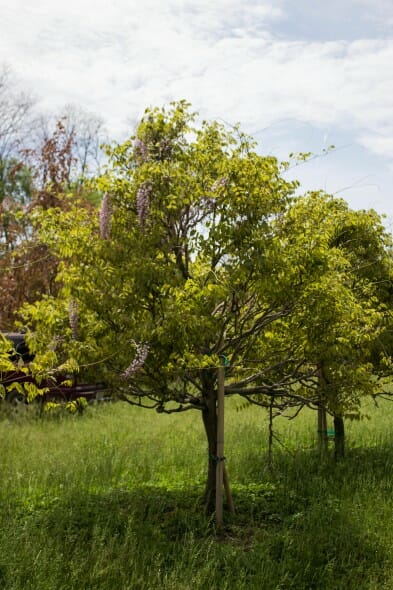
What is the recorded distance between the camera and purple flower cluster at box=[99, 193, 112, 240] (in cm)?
583

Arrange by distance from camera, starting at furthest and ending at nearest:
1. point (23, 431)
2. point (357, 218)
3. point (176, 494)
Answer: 1. point (23, 431)
2. point (357, 218)
3. point (176, 494)

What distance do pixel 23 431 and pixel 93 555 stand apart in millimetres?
6347

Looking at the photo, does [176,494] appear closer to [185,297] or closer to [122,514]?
[122,514]

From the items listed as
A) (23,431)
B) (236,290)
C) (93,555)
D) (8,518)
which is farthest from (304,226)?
(23,431)

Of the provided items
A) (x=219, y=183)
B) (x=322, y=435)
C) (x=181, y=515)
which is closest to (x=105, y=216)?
(x=219, y=183)

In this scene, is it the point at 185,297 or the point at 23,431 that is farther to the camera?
the point at 23,431

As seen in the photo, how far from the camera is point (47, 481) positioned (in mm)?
8070

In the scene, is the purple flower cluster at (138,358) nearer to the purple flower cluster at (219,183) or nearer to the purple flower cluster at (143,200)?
the purple flower cluster at (143,200)

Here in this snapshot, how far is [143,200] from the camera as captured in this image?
5.71 metres

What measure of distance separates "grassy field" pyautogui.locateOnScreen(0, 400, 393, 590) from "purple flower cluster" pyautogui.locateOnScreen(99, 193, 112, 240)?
2.68 metres

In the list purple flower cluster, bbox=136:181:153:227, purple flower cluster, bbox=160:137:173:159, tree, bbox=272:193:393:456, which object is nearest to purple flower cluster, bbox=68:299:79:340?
purple flower cluster, bbox=136:181:153:227

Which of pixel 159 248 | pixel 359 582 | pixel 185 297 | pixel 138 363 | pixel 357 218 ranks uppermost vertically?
pixel 357 218

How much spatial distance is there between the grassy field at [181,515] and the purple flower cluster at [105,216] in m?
2.68

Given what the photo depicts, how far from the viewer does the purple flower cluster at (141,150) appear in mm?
5957
